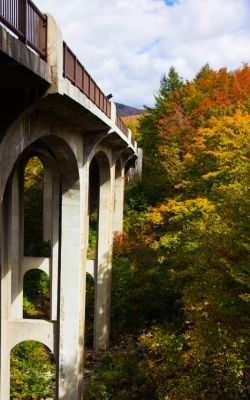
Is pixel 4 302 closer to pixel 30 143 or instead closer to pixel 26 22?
pixel 30 143

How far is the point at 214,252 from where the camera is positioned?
1170cm

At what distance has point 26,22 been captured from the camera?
5.84 meters

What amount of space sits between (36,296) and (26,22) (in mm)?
21145

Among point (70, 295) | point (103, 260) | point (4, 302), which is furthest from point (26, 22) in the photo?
point (103, 260)

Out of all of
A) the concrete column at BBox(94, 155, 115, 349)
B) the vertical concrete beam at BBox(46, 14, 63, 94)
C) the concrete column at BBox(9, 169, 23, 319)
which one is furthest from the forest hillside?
the vertical concrete beam at BBox(46, 14, 63, 94)

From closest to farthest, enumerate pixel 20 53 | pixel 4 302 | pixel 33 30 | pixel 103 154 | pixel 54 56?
pixel 20 53
pixel 33 30
pixel 54 56
pixel 4 302
pixel 103 154

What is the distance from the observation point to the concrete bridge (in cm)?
623

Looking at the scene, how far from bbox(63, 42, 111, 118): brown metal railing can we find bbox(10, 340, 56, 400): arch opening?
40.0 ft

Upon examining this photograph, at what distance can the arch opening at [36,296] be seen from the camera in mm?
22422

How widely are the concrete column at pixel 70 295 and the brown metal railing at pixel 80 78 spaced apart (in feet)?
10.4

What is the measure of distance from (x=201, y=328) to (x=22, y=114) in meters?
7.88

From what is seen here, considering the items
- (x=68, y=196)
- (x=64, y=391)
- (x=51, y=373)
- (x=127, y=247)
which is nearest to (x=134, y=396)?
(x=64, y=391)

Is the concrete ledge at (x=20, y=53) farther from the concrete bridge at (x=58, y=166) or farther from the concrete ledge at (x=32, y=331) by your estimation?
the concrete ledge at (x=32, y=331)

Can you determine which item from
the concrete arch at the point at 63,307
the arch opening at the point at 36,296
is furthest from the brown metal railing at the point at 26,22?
the arch opening at the point at 36,296
